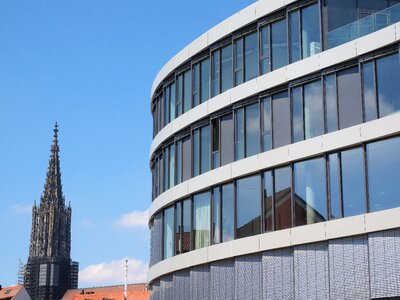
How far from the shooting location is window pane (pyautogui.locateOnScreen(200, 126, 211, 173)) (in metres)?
30.6

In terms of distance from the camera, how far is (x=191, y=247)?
30.8 metres

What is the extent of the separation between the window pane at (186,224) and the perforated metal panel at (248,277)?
361cm

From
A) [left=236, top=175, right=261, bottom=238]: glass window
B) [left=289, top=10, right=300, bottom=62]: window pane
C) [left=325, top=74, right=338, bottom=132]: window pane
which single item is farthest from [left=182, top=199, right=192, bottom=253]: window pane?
[left=325, top=74, right=338, bottom=132]: window pane

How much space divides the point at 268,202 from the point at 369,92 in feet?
16.9

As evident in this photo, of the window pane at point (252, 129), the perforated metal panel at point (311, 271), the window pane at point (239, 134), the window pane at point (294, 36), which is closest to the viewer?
the perforated metal panel at point (311, 271)

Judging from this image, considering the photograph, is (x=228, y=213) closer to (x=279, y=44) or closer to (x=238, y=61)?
(x=238, y=61)

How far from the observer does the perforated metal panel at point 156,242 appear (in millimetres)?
33938

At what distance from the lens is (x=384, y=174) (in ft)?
77.1

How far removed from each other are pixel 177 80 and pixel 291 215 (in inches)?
374

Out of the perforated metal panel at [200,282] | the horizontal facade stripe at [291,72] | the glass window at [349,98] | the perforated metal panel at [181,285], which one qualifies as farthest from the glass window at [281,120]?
the perforated metal panel at [181,285]

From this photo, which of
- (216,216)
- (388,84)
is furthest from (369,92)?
(216,216)

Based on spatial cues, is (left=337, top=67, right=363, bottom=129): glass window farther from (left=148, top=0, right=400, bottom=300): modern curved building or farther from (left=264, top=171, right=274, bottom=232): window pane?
(left=264, top=171, right=274, bottom=232): window pane

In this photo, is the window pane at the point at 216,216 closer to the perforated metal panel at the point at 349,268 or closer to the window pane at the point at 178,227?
the window pane at the point at 178,227

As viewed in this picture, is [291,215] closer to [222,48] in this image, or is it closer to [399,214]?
[399,214]
